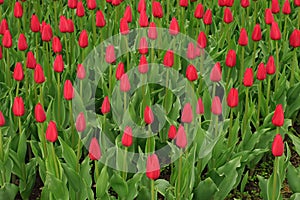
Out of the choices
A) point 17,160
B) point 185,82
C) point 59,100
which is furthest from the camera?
point 185,82

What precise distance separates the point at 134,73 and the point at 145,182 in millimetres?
1150

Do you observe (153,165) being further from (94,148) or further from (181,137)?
(94,148)

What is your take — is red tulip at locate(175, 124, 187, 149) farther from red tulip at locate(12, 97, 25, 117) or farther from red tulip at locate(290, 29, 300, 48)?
red tulip at locate(290, 29, 300, 48)

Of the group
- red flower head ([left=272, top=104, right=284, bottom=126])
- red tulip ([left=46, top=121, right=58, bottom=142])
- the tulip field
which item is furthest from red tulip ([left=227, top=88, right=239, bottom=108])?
red tulip ([left=46, top=121, right=58, bottom=142])

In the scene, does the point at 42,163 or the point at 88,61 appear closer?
the point at 42,163

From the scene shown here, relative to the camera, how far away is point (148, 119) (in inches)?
109

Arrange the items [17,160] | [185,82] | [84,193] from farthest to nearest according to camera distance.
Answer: [185,82], [17,160], [84,193]

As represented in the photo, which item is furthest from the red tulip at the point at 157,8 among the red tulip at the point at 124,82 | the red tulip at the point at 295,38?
the red tulip at the point at 124,82

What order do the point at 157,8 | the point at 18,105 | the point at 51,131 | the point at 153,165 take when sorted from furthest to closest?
the point at 157,8, the point at 18,105, the point at 51,131, the point at 153,165

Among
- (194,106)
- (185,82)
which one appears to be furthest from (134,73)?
(194,106)

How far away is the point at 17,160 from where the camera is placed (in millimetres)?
3246

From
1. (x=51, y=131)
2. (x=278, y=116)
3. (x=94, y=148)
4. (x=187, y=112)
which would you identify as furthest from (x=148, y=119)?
(x=278, y=116)

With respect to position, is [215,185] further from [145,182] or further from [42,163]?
[42,163]

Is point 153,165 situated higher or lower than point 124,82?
lower
